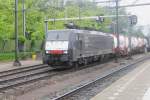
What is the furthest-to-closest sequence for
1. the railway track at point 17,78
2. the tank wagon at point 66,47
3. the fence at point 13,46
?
the fence at point 13,46 → the tank wagon at point 66,47 → the railway track at point 17,78

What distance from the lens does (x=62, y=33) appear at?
30.1 metres

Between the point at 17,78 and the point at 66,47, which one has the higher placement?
the point at 66,47

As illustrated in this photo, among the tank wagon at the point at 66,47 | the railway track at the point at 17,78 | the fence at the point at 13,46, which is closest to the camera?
the railway track at the point at 17,78

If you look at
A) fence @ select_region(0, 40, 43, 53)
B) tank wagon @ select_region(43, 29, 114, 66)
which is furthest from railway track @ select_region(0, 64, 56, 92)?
fence @ select_region(0, 40, 43, 53)

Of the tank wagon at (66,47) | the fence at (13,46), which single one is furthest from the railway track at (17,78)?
the fence at (13,46)

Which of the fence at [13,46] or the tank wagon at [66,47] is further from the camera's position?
the fence at [13,46]

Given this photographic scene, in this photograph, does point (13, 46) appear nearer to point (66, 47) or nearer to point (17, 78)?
point (66, 47)

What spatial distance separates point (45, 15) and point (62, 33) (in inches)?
1296

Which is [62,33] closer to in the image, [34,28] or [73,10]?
[34,28]

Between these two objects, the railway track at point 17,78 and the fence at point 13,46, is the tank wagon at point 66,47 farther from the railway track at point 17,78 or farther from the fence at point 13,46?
the fence at point 13,46

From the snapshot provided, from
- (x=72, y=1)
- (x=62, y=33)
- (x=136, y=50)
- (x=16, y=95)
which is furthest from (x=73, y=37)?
(x=72, y=1)

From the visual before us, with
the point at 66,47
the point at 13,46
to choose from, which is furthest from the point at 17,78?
the point at 13,46

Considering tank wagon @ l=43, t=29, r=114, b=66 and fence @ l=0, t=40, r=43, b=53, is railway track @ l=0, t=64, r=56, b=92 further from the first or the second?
fence @ l=0, t=40, r=43, b=53

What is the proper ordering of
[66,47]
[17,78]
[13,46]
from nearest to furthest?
[17,78] → [66,47] → [13,46]
